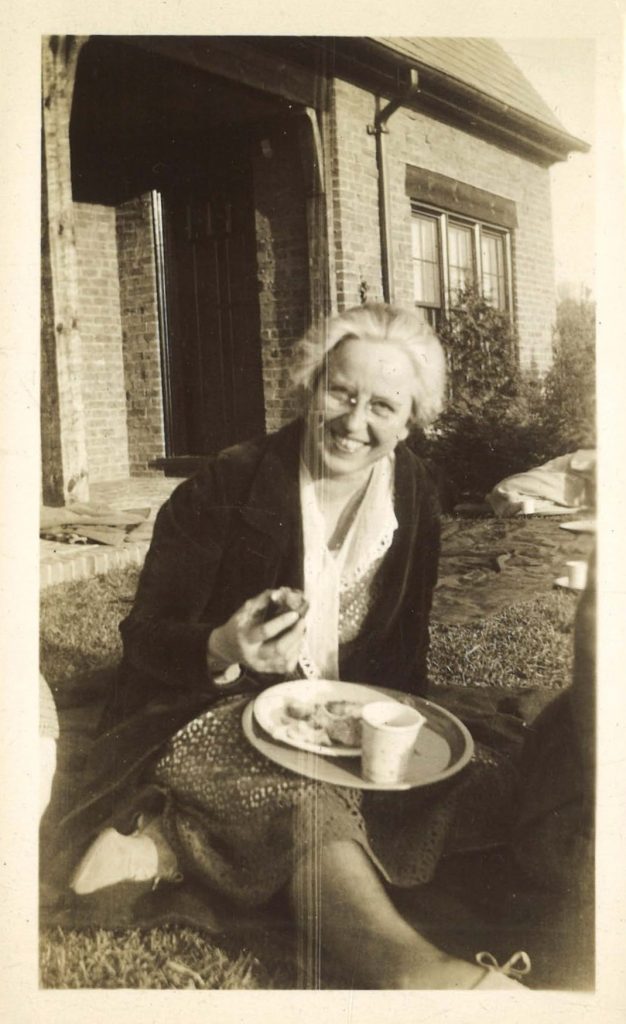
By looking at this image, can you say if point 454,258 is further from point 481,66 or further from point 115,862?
point 115,862

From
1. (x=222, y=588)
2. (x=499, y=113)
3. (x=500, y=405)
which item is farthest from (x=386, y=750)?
(x=499, y=113)

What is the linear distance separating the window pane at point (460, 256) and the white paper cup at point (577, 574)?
1.88 ft

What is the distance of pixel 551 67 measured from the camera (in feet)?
4.51

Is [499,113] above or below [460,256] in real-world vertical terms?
above

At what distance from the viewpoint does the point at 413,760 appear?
1283mm

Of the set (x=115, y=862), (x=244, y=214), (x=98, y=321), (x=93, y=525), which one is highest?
(x=244, y=214)

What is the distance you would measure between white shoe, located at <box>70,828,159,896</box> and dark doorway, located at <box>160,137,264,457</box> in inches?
28.6

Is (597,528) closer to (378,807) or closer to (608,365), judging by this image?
(608,365)

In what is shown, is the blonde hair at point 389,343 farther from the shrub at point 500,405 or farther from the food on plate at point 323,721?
the food on plate at point 323,721

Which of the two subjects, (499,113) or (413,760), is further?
(499,113)

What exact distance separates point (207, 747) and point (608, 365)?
104cm

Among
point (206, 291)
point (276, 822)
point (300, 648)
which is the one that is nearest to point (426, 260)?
point (206, 291)

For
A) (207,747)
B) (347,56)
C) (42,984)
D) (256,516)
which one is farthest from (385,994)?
(347,56)

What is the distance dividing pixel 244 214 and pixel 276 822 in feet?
3.79
